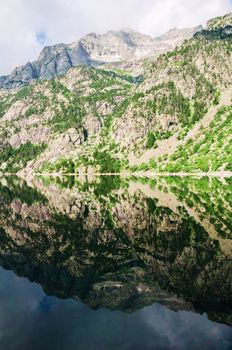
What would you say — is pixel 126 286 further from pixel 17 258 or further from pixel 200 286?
pixel 17 258

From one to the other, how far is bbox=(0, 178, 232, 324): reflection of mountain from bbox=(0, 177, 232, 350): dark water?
0.38 ft

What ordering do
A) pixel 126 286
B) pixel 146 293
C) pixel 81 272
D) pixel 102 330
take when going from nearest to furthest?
pixel 102 330, pixel 146 293, pixel 126 286, pixel 81 272

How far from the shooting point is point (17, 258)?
186 feet

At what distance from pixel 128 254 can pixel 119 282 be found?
14429 mm

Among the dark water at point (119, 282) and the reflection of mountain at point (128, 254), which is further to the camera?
the reflection of mountain at point (128, 254)

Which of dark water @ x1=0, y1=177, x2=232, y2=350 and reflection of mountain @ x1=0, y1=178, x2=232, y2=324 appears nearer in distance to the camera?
dark water @ x1=0, y1=177, x2=232, y2=350

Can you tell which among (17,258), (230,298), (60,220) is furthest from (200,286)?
(60,220)

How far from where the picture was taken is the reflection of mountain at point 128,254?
36.5 m

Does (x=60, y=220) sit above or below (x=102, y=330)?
below

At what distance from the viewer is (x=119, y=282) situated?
1635 inches

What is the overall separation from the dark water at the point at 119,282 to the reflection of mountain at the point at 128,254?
0.12 metres

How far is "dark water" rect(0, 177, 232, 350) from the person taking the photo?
27.5 m

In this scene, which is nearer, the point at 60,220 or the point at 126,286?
the point at 126,286

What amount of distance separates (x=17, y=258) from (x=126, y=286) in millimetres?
21598
